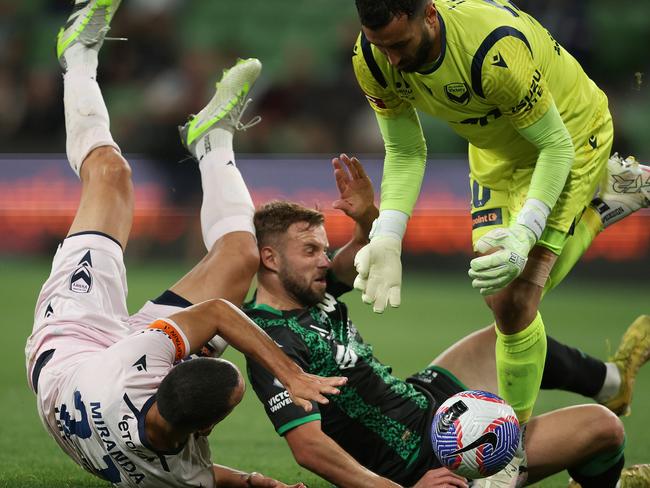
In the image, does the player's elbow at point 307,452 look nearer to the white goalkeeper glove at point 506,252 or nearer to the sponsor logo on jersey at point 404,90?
the white goalkeeper glove at point 506,252

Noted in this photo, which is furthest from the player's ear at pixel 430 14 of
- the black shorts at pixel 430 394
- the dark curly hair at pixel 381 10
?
the black shorts at pixel 430 394

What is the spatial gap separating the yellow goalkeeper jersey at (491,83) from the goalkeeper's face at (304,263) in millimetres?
688

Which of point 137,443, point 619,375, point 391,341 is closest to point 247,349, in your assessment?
point 137,443

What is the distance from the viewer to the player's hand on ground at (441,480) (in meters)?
4.22

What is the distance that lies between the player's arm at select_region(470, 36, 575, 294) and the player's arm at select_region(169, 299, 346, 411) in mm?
784

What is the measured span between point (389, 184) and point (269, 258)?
2.32ft

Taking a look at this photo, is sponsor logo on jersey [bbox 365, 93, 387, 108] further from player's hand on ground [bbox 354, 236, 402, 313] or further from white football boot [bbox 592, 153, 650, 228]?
white football boot [bbox 592, 153, 650, 228]

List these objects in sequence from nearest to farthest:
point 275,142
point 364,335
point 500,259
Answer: point 500,259 < point 364,335 < point 275,142

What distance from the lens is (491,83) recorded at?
4.34 metres

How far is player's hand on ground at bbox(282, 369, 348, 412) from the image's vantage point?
159 inches

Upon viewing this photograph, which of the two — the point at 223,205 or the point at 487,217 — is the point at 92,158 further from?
the point at 487,217

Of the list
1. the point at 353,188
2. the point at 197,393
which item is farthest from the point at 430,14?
the point at 197,393

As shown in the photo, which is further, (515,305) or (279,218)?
(279,218)

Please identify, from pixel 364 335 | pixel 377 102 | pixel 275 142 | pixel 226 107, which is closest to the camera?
pixel 377 102
